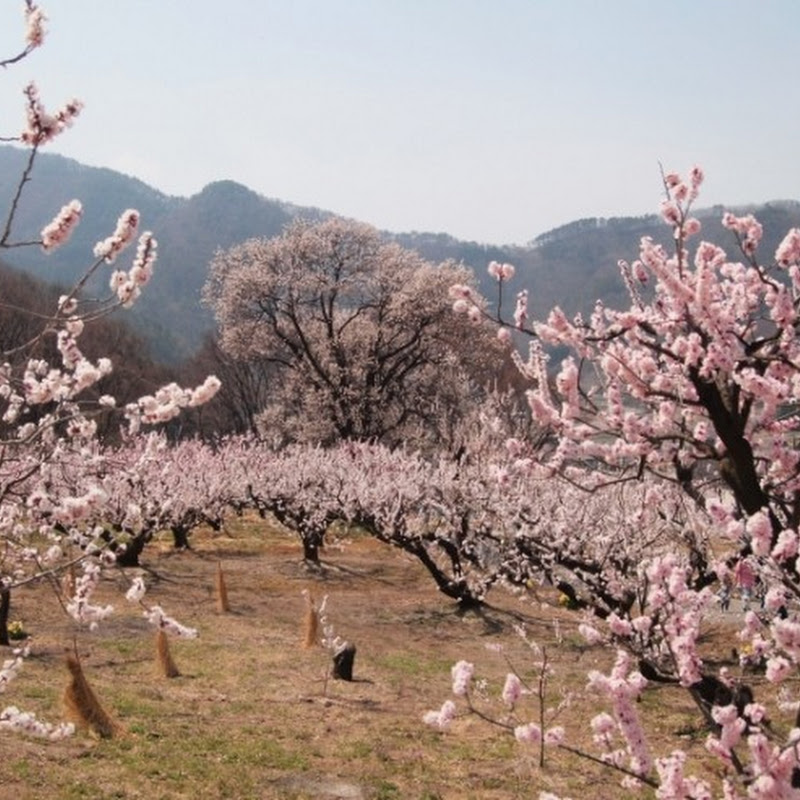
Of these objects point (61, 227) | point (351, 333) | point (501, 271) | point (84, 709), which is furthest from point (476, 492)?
point (351, 333)

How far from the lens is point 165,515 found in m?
27.5

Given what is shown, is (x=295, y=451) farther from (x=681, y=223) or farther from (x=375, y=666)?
(x=681, y=223)

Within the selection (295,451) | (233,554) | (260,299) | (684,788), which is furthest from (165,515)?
(684,788)

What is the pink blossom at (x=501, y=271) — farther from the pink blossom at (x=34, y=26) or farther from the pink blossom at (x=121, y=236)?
the pink blossom at (x=34, y=26)

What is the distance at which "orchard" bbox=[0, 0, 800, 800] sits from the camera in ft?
→ 15.7

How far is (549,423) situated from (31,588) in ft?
63.1

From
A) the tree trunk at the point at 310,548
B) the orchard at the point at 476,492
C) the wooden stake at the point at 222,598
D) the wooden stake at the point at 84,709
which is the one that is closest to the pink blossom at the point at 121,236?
the orchard at the point at 476,492

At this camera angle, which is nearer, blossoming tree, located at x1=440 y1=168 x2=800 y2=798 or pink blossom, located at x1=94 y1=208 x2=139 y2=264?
blossoming tree, located at x1=440 y1=168 x2=800 y2=798

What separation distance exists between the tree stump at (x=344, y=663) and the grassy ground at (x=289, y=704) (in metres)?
0.19

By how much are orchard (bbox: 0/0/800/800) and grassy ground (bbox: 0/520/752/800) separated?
18 cm

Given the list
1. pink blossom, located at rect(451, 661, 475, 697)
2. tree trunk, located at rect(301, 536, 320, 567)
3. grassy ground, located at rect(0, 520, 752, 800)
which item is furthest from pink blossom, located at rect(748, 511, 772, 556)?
tree trunk, located at rect(301, 536, 320, 567)

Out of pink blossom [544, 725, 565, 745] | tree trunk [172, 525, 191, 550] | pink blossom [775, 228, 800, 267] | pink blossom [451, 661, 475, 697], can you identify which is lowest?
tree trunk [172, 525, 191, 550]

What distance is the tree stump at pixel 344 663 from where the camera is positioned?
48.9ft

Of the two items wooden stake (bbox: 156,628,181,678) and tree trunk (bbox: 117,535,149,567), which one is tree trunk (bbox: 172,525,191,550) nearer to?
tree trunk (bbox: 117,535,149,567)
